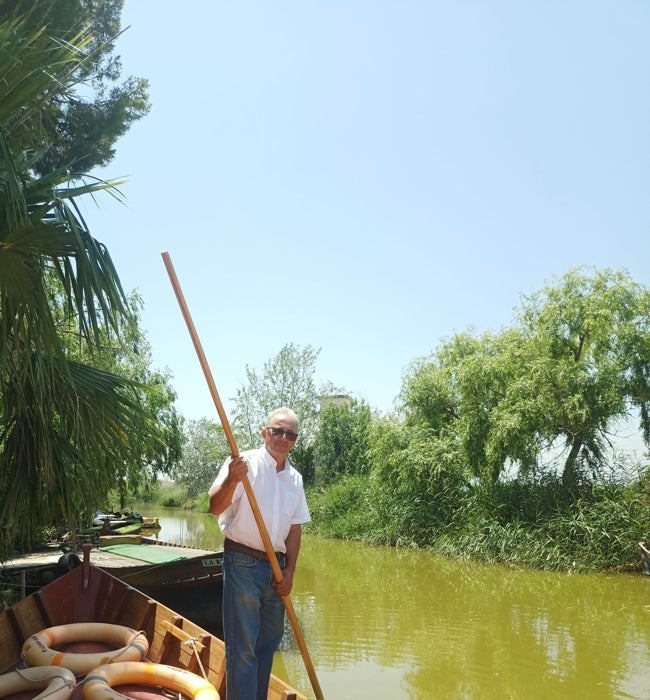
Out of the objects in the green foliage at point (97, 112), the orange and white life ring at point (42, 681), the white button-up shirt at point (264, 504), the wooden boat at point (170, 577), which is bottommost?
the wooden boat at point (170, 577)

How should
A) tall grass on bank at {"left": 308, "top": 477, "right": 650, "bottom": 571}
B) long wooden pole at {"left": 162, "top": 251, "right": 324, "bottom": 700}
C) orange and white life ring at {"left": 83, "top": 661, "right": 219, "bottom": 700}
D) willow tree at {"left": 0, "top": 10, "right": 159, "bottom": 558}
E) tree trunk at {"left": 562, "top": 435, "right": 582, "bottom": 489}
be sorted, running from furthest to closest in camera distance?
tree trunk at {"left": 562, "top": 435, "right": 582, "bottom": 489}
tall grass on bank at {"left": 308, "top": 477, "right": 650, "bottom": 571}
willow tree at {"left": 0, "top": 10, "right": 159, "bottom": 558}
orange and white life ring at {"left": 83, "top": 661, "right": 219, "bottom": 700}
long wooden pole at {"left": 162, "top": 251, "right": 324, "bottom": 700}

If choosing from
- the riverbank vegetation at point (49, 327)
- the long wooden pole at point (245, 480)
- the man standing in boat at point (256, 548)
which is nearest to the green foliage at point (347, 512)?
the riverbank vegetation at point (49, 327)

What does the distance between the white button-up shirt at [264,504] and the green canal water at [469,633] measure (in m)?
4.12

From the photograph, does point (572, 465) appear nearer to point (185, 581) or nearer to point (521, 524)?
point (521, 524)

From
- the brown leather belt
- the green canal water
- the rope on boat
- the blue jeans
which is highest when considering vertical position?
the brown leather belt

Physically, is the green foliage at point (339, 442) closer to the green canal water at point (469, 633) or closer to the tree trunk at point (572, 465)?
the tree trunk at point (572, 465)

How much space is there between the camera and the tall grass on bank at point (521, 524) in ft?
51.9

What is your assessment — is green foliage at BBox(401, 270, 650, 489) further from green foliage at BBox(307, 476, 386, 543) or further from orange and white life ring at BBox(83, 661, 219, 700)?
orange and white life ring at BBox(83, 661, 219, 700)

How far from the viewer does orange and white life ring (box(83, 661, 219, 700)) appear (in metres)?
4.39

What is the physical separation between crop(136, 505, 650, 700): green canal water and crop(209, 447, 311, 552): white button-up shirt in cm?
412

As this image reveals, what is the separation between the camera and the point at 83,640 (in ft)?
17.6

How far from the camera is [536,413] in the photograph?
17562 mm

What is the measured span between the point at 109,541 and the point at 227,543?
11.8 metres

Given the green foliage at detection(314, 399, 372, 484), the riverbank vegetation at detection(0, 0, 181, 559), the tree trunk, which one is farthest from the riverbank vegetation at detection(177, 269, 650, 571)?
the riverbank vegetation at detection(0, 0, 181, 559)
